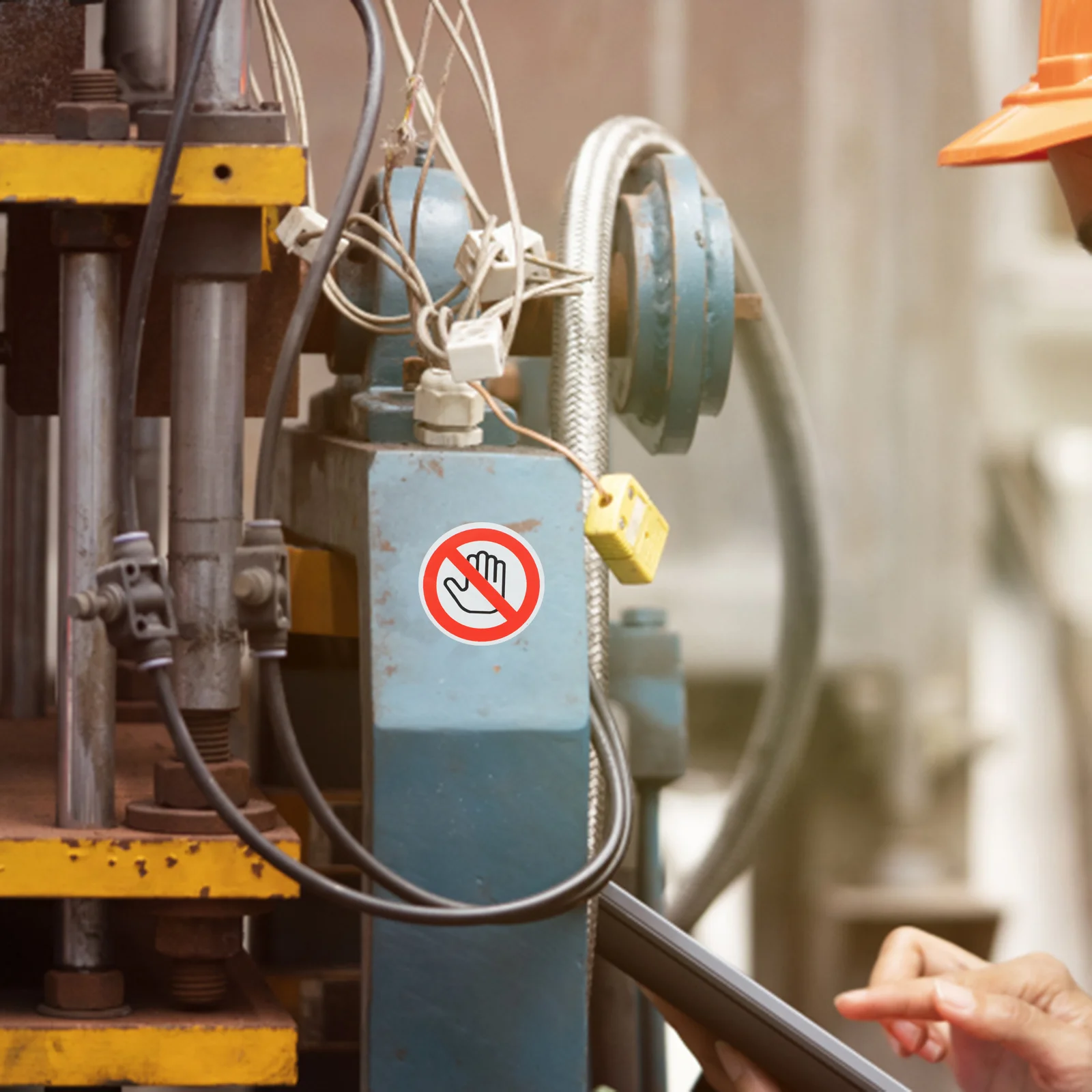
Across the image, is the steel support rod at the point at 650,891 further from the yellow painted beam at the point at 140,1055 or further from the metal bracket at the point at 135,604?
the metal bracket at the point at 135,604

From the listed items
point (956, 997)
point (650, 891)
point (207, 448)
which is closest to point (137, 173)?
point (207, 448)

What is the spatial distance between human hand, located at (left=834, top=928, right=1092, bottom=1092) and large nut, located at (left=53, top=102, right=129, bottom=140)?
2.32 feet

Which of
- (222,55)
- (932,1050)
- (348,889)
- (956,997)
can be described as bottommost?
(932,1050)

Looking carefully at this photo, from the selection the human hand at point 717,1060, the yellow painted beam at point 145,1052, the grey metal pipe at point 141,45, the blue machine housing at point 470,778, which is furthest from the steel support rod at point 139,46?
the human hand at point 717,1060

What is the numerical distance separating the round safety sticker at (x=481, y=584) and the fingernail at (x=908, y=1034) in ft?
1.67

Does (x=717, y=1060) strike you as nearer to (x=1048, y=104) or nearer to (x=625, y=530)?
(x=625, y=530)

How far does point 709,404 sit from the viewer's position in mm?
1175

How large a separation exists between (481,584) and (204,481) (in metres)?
0.16

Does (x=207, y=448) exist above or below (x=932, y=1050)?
above

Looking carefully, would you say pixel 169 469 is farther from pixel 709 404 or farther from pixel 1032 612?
pixel 1032 612

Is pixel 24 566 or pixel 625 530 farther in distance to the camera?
pixel 24 566

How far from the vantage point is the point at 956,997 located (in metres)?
1.04

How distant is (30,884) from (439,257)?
476mm

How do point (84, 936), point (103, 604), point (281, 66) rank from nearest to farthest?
point (103, 604)
point (84, 936)
point (281, 66)
